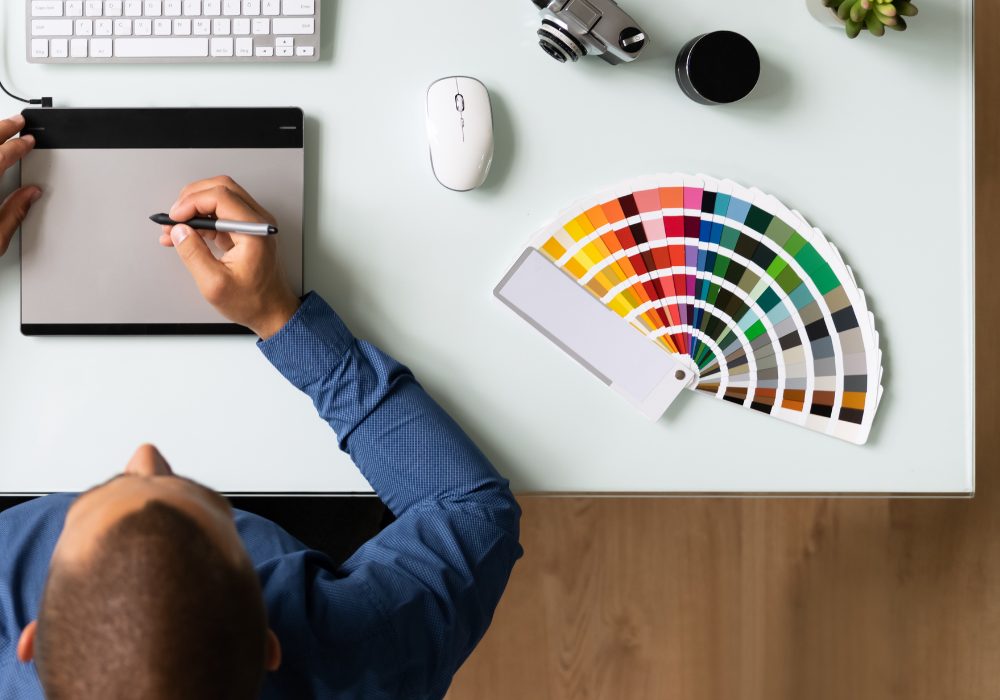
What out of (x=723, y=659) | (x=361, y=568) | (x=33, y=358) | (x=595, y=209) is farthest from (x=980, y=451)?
(x=33, y=358)

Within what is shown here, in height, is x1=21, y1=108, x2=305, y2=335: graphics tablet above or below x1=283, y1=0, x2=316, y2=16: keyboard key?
below

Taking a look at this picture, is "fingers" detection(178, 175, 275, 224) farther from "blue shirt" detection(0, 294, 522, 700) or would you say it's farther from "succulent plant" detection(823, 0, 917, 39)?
"succulent plant" detection(823, 0, 917, 39)

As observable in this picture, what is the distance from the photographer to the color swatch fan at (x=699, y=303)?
76 centimetres

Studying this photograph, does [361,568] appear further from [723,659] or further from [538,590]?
[723,659]

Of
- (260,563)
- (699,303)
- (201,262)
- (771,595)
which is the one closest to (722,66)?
(699,303)

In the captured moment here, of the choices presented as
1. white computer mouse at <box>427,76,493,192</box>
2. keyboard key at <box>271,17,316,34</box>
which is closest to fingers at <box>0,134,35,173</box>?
keyboard key at <box>271,17,316,34</box>

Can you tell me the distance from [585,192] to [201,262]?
379 millimetres

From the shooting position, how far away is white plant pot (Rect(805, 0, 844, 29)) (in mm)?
750

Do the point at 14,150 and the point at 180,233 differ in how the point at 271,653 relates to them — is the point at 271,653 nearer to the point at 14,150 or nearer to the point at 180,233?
the point at 180,233

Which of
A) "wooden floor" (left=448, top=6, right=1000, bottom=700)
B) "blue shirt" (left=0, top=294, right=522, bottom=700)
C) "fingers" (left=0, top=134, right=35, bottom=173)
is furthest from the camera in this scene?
"wooden floor" (left=448, top=6, right=1000, bottom=700)

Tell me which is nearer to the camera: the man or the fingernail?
the man

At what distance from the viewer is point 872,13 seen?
731 millimetres

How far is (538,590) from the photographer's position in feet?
4.19

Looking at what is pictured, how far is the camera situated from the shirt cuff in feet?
1.16
